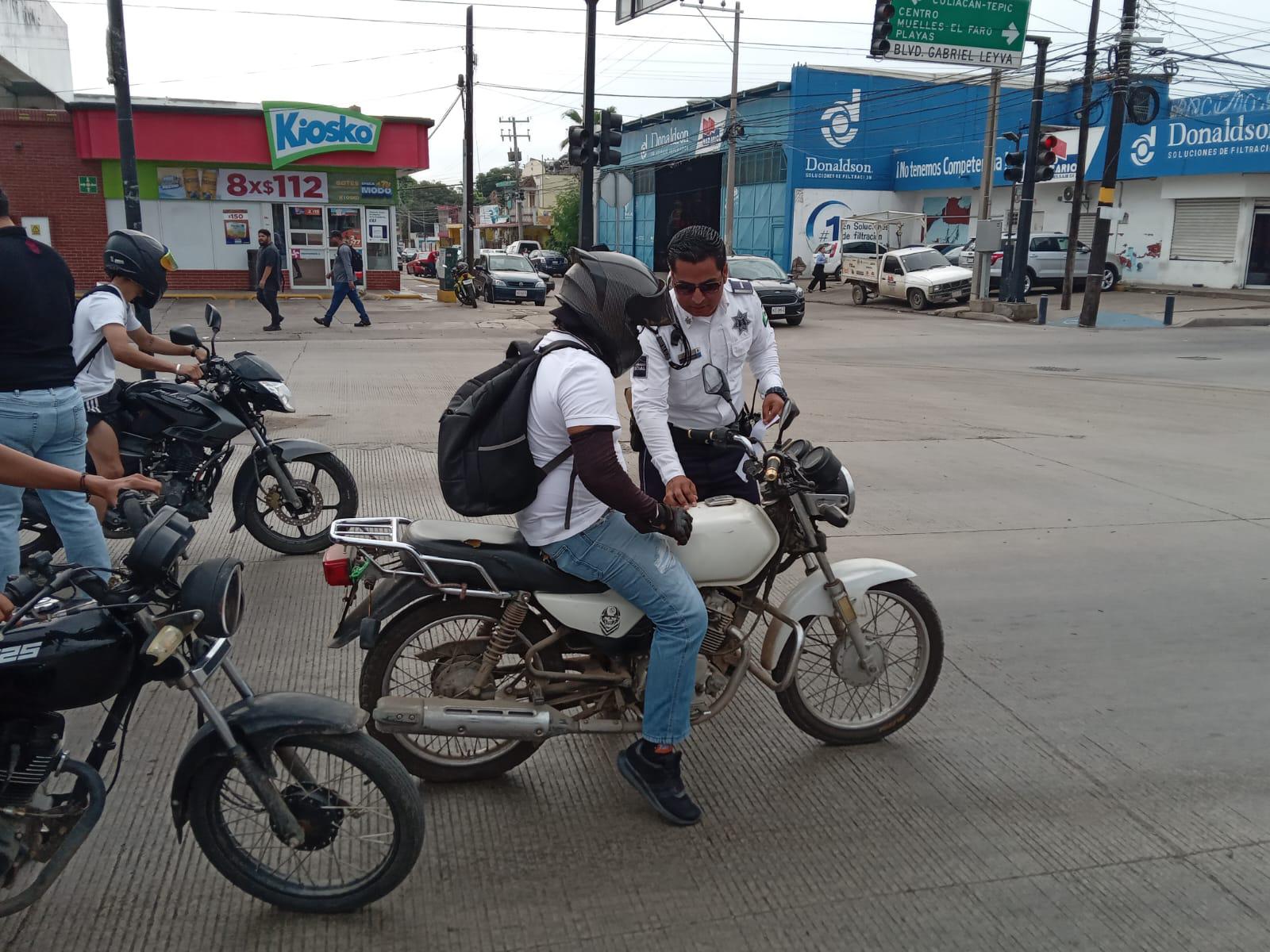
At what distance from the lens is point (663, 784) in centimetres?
345

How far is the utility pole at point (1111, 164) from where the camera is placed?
73.9 feet

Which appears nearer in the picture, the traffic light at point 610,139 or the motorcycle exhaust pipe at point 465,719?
the motorcycle exhaust pipe at point 465,719

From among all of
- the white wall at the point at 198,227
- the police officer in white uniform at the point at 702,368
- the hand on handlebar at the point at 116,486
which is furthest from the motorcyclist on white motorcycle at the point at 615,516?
the white wall at the point at 198,227

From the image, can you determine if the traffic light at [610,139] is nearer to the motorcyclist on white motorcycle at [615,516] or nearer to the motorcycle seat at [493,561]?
the motorcyclist on white motorcycle at [615,516]

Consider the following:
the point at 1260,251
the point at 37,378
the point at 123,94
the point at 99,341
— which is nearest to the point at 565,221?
the point at 1260,251

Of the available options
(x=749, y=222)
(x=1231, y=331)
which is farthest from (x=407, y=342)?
(x=749, y=222)

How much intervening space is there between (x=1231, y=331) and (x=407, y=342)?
17083 mm

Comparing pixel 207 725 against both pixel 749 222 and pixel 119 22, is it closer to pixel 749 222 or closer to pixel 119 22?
pixel 119 22

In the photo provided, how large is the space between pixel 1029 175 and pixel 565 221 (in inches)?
1625

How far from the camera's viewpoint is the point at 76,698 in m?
2.62

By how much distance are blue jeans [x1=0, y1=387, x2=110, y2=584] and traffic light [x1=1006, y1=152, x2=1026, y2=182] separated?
79.6 feet

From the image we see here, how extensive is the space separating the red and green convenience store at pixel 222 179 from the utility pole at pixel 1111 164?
17.0m

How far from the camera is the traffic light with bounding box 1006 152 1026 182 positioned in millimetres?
24781

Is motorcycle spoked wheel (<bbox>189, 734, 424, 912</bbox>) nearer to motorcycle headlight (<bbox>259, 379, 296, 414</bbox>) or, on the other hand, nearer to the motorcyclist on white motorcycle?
the motorcyclist on white motorcycle
